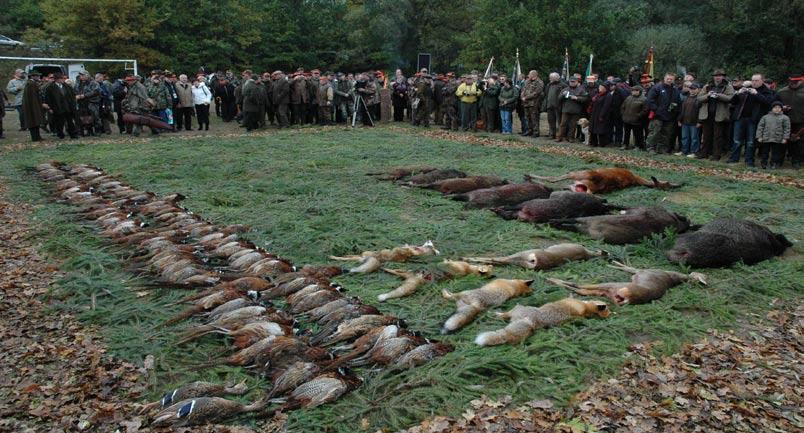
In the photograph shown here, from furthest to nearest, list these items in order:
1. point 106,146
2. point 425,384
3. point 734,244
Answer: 1. point 106,146
2. point 734,244
3. point 425,384

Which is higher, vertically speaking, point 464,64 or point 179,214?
point 464,64

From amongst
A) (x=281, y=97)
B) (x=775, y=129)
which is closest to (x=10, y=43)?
(x=281, y=97)

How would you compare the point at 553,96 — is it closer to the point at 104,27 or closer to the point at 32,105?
the point at 32,105

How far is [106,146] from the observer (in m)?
15.3

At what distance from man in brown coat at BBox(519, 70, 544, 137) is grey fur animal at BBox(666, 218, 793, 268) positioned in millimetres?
10846

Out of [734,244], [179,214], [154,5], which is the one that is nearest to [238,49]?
[154,5]

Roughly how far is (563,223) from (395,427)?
487cm

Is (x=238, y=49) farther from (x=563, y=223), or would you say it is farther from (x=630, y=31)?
(x=563, y=223)

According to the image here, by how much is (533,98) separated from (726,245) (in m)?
11.4

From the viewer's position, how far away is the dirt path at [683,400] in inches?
156

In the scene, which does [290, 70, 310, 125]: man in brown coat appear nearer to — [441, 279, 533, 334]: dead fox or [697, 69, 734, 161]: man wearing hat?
[697, 69, 734, 161]: man wearing hat

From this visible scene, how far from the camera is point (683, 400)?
4234mm

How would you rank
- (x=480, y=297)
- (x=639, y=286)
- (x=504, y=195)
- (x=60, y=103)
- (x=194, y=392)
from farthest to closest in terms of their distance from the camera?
1. (x=60, y=103)
2. (x=504, y=195)
3. (x=639, y=286)
4. (x=480, y=297)
5. (x=194, y=392)

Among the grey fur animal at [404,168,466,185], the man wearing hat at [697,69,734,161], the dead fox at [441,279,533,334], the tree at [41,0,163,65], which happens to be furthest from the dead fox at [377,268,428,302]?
the tree at [41,0,163,65]
